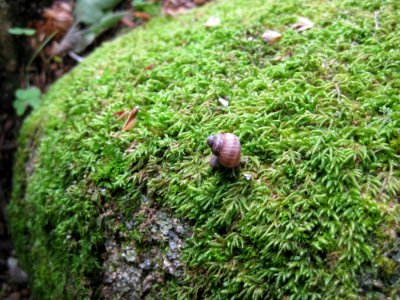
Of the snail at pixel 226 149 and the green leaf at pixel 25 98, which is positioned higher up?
the snail at pixel 226 149

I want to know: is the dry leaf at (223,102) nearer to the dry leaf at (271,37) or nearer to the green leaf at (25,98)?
the dry leaf at (271,37)

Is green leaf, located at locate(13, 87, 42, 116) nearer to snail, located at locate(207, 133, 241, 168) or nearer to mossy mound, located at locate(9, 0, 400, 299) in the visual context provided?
mossy mound, located at locate(9, 0, 400, 299)

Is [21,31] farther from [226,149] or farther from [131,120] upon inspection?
[226,149]

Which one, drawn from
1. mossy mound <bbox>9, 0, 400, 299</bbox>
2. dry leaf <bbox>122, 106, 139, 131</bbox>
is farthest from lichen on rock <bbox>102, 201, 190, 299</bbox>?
dry leaf <bbox>122, 106, 139, 131</bbox>

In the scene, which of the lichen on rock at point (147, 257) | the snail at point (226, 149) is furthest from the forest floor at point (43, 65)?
the snail at point (226, 149)

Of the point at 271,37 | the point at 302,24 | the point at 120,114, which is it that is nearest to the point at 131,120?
the point at 120,114

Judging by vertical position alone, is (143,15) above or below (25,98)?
above
